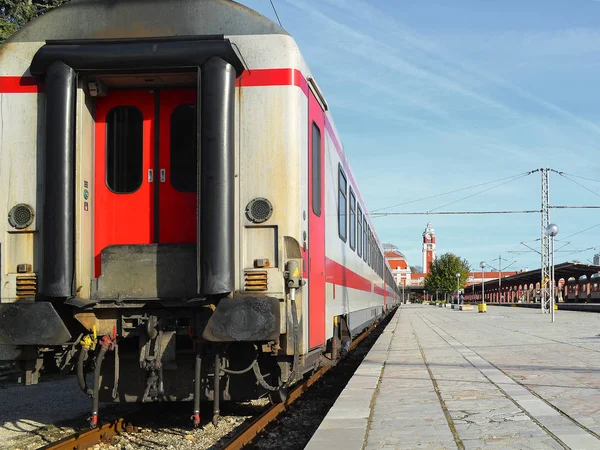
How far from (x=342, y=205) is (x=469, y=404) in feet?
12.4

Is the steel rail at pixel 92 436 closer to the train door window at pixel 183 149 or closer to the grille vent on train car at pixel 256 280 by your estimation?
the grille vent on train car at pixel 256 280

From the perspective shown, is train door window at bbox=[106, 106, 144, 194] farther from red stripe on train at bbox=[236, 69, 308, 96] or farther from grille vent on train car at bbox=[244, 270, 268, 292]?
grille vent on train car at bbox=[244, 270, 268, 292]

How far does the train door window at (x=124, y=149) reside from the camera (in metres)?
6.48

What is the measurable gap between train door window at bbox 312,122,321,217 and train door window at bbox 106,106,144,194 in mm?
1670

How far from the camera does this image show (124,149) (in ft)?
21.4

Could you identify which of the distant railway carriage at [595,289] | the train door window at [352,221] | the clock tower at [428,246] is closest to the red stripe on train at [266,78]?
the train door window at [352,221]

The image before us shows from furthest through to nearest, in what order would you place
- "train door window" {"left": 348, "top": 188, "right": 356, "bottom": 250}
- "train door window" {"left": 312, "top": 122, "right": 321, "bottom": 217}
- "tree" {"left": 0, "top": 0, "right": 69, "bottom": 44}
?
"tree" {"left": 0, "top": 0, "right": 69, "bottom": 44}
"train door window" {"left": 348, "top": 188, "right": 356, "bottom": 250}
"train door window" {"left": 312, "top": 122, "right": 321, "bottom": 217}

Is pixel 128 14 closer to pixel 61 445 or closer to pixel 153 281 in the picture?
pixel 153 281

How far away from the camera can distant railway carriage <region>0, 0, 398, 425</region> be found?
5.84 metres

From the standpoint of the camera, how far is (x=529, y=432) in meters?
5.75

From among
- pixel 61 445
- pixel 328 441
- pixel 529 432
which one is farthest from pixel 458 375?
pixel 61 445

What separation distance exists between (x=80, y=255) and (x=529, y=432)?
12.6ft

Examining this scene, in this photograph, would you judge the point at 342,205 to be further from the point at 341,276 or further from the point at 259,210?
the point at 259,210

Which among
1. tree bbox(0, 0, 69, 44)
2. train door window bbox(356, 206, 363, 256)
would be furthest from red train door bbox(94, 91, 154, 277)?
tree bbox(0, 0, 69, 44)
